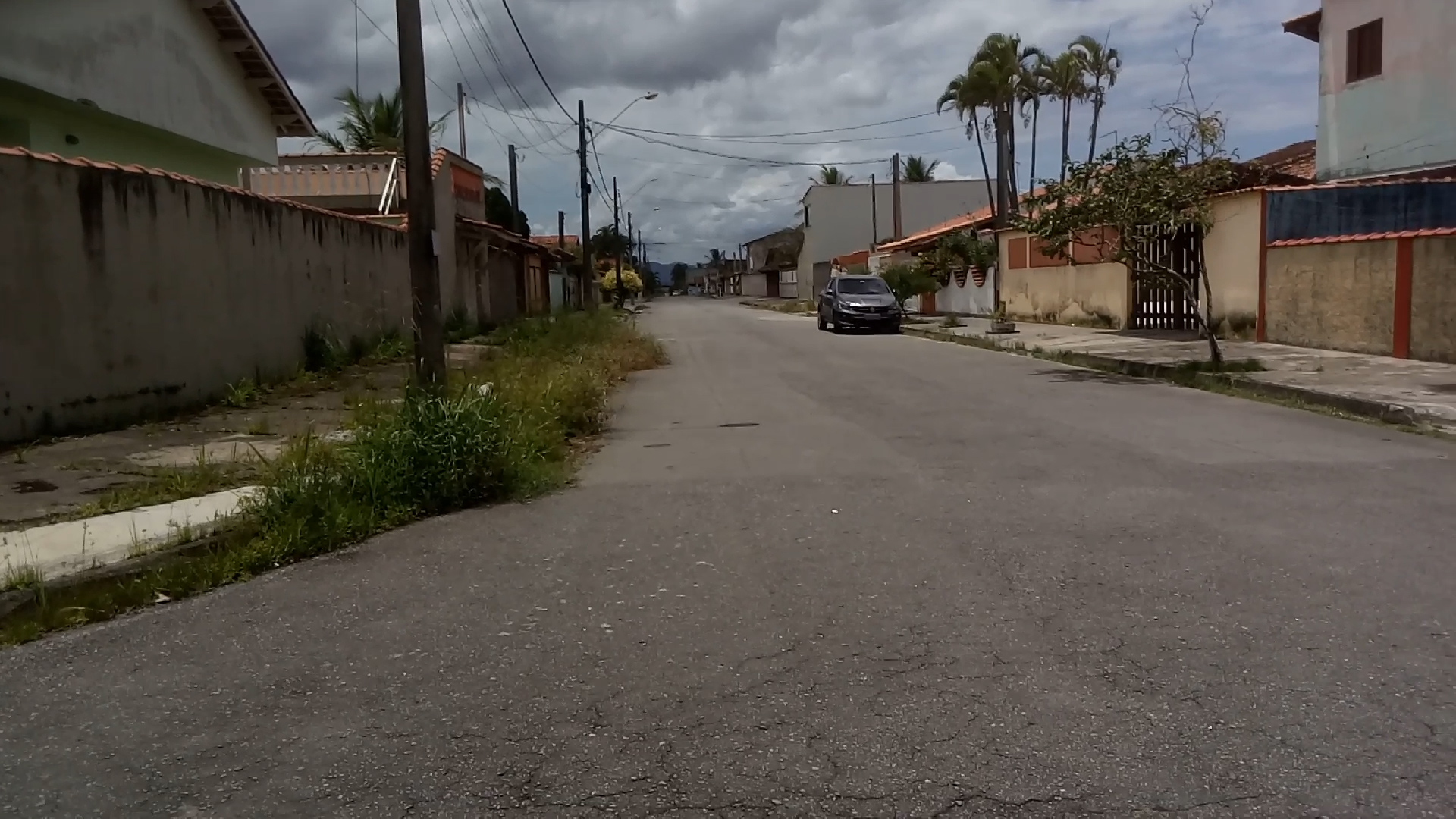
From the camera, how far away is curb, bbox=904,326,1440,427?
12.1m

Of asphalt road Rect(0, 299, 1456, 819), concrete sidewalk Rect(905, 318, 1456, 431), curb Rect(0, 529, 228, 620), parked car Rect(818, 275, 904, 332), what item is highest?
parked car Rect(818, 275, 904, 332)

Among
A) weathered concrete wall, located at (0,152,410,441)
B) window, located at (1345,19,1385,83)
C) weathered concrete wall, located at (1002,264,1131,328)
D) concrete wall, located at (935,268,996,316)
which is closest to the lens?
weathered concrete wall, located at (0,152,410,441)

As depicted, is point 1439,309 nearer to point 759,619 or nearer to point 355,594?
point 759,619

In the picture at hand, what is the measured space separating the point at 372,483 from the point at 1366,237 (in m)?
15.6

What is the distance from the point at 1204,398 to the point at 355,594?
11.2 m

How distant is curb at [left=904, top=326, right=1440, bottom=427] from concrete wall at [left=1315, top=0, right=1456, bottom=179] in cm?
920

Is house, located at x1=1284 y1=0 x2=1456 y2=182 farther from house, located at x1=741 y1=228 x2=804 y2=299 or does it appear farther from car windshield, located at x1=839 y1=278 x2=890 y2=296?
house, located at x1=741 y1=228 x2=804 y2=299

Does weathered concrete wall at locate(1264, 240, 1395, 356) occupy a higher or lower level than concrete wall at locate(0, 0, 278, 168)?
lower

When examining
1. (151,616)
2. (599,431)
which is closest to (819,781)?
(151,616)

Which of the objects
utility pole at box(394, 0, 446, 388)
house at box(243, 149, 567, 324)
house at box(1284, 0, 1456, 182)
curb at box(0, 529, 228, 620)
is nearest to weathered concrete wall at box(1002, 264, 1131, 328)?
house at box(1284, 0, 1456, 182)

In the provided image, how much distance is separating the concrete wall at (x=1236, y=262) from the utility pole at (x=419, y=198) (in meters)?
15.7

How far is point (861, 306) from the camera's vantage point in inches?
1246

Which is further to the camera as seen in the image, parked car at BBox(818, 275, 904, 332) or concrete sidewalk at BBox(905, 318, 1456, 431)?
parked car at BBox(818, 275, 904, 332)

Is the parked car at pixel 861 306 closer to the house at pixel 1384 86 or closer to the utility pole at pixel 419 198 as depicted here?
the house at pixel 1384 86
